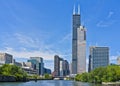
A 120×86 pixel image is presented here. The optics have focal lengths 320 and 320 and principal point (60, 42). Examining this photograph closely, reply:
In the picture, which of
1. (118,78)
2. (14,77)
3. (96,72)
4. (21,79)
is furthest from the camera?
(21,79)

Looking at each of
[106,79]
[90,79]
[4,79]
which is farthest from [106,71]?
[4,79]

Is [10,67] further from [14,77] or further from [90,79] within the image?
[90,79]

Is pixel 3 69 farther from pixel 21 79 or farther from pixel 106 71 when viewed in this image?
pixel 106 71

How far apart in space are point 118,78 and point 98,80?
1312 cm

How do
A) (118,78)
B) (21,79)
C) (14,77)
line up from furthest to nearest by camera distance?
(21,79), (14,77), (118,78)

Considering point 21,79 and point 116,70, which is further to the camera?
point 21,79

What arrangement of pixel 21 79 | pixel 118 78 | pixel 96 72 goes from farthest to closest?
pixel 21 79
pixel 96 72
pixel 118 78

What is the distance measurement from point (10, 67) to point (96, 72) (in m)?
50.1

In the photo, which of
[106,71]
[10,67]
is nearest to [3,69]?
[10,67]

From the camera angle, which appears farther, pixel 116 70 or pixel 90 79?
pixel 90 79

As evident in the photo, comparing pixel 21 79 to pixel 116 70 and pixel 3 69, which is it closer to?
pixel 3 69

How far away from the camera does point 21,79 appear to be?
196125mm

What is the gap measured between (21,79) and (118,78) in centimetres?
6657

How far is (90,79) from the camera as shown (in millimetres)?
189000
